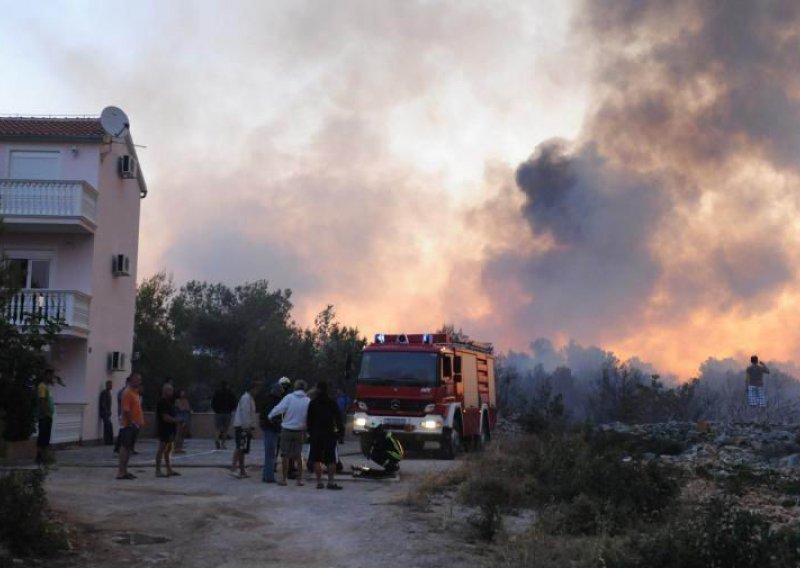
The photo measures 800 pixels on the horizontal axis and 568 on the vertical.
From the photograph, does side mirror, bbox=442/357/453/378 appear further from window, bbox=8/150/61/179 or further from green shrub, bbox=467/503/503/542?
window, bbox=8/150/61/179

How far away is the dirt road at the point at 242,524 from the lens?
327 inches

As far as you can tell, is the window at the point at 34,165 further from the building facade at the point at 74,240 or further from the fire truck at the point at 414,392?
the fire truck at the point at 414,392

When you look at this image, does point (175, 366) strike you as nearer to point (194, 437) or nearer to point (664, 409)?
point (194, 437)

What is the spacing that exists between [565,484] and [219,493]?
5143 millimetres

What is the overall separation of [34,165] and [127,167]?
9.56 feet

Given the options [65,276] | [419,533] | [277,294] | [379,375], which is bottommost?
[419,533]

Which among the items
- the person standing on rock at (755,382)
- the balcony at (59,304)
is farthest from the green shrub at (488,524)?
the balcony at (59,304)

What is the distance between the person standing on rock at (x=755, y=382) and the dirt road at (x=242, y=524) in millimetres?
11353

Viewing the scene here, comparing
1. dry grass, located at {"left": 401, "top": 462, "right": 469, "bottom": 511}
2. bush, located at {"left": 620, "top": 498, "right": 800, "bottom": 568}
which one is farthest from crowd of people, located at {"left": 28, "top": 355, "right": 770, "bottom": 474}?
bush, located at {"left": 620, "top": 498, "right": 800, "bottom": 568}

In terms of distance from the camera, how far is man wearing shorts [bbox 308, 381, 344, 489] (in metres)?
13.4

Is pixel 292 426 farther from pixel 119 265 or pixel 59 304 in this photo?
pixel 119 265

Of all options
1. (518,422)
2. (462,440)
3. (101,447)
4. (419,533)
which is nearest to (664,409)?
(518,422)

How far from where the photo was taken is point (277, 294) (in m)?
53.6

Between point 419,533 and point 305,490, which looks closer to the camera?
point 419,533
